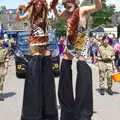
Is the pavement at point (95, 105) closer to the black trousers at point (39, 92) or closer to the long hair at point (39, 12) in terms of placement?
the black trousers at point (39, 92)

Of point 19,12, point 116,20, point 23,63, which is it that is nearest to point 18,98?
point 19,12

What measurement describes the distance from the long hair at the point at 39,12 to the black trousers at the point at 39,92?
521 mm

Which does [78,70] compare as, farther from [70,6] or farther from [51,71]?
[70,6]

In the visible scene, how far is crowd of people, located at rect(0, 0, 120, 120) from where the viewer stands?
770 cm

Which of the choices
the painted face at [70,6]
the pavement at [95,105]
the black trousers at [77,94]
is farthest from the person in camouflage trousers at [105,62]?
the painted face at [70,6]

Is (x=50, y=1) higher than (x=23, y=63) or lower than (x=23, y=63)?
higher

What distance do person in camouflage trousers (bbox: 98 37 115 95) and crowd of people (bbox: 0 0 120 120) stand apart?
23.1 ft

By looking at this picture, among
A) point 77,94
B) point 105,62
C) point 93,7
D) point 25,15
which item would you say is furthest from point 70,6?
point 105,62

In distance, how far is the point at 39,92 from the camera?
7727 millimetres

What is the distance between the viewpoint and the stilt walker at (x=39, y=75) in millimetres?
7676

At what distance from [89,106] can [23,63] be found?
13.2 m

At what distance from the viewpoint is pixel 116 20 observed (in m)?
97.1

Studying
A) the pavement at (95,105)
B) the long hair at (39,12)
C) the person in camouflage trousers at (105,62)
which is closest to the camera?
the long hair at (39,12)

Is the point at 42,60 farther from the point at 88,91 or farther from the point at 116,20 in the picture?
the point at 116,20
